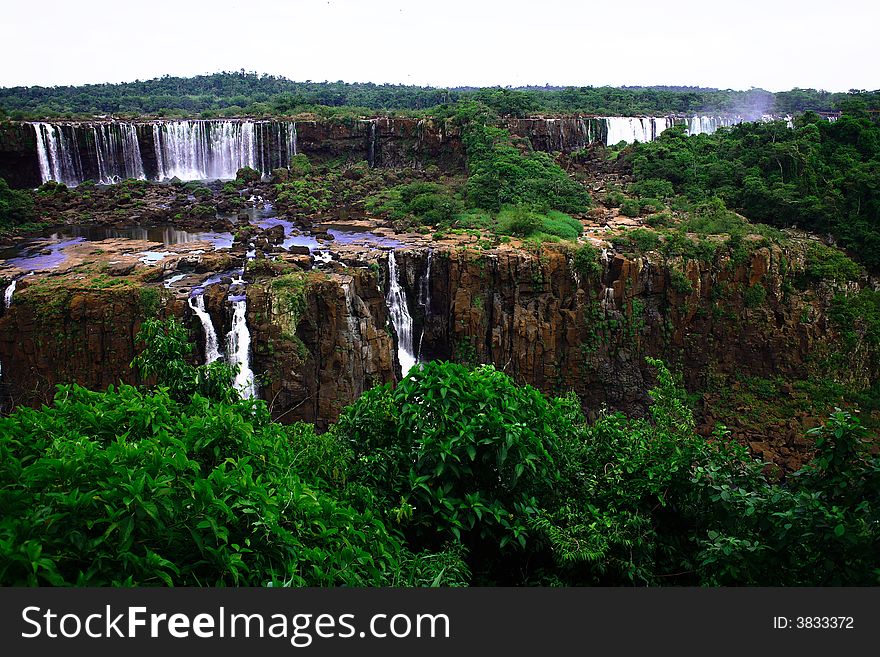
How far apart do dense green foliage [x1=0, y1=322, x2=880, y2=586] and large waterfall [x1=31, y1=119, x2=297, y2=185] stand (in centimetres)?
3489

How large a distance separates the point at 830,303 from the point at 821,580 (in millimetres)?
24636

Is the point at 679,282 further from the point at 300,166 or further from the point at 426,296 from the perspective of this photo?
the point at 300,166

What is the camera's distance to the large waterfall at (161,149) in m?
36.6

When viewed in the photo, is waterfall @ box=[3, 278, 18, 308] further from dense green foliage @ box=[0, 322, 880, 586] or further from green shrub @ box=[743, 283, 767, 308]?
green shrub @ box=[743, 283, 767, 308]

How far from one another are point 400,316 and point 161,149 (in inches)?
983

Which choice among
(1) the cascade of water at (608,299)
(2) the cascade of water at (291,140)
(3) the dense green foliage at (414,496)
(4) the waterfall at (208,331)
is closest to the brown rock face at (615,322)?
(1) the cascade of water at (608,299)

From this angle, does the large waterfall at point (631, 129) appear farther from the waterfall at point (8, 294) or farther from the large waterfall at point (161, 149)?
the waterfall at point (8, 294)

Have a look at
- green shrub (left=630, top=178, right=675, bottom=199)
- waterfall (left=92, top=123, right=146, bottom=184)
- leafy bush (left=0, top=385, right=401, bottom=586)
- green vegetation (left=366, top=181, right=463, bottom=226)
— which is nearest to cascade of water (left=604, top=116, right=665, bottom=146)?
green shrub (left=630, top=178, right=675, bottom=199)

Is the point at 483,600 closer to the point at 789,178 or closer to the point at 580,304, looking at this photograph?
the point at 580,304

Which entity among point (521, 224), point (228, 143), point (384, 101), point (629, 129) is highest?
point (384, 101)

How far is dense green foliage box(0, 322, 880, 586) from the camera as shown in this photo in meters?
4.10

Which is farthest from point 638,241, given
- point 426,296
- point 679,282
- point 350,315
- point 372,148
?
point 372,148

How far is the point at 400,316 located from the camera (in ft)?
77.0

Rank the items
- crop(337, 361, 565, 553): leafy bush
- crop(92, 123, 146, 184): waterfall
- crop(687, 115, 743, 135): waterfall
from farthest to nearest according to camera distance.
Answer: crop(687, 115, 743, 135): waterfall → crop(92, 123, 146, 184): waterfall → crop(337, 361, 565, 553): leafy bush
